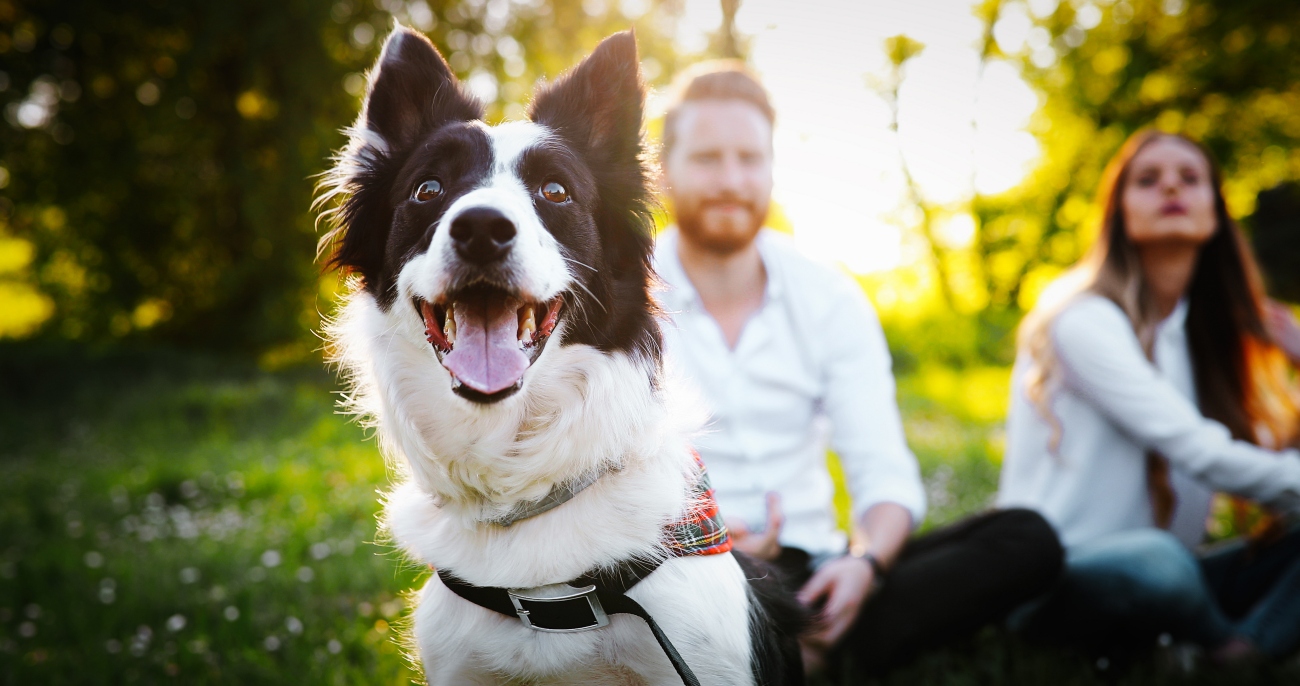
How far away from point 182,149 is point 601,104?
34.2ft

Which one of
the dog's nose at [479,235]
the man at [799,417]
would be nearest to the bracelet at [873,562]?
the man at [799,417]

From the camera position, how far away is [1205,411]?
10.5 ft

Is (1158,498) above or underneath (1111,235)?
underneath

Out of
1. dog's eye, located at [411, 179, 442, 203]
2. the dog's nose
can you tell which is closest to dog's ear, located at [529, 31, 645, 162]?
dog's eye, located at [411, 179, 442, 203]

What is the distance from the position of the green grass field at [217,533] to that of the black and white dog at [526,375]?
1.76 feet

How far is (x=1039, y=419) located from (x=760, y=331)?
1343 mm

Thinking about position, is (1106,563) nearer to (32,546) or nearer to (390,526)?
(390,526)

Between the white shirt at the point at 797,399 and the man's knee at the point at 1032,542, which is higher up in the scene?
the white shirt at the point at 797,399

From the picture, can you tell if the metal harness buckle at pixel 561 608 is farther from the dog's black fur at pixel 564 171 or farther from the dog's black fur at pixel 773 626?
the dog's black fur at pixel 564 171

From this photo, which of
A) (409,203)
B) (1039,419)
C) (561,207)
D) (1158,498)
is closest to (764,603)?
(561,207)

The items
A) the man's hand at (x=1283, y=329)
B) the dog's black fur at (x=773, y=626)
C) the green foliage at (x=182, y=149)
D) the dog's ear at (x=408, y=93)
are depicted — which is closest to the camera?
the dog's black fur at (x=773, y=626)

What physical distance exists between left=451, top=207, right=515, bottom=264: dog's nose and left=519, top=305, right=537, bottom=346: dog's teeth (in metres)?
0.18

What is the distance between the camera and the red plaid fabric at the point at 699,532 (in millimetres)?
1790

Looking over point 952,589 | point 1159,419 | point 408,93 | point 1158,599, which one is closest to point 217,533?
point 408,93
